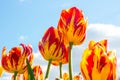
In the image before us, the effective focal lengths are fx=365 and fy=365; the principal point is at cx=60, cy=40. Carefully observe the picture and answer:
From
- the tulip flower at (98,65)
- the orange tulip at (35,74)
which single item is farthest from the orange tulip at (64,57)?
the tulip flower at (98,65)

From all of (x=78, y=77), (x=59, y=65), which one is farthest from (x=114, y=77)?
(x=78, y=77)

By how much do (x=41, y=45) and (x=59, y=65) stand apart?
0.36m

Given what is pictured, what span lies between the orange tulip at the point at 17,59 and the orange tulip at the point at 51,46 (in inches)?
8.8

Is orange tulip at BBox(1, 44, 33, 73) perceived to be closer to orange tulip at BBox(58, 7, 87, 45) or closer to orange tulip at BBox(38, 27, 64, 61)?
orange tulip at BBox(38, 27, 64, 61)

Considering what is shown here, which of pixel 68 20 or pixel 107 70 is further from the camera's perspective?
pixel 68 20

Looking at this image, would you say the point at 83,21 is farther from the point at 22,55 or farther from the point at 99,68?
the point at 99,68

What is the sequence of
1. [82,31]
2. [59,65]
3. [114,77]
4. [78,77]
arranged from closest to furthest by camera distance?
1. [114,77]
2. [82,31]
3. [59,65]
4. [78,77]

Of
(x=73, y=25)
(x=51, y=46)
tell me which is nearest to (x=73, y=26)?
(x=73, y=25)

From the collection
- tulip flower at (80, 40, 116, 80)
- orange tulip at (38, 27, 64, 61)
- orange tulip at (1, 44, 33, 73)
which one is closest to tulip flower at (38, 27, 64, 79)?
orange tulip at (38, 27, 64, 61)

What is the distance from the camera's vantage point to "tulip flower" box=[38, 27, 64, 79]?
3.26 m

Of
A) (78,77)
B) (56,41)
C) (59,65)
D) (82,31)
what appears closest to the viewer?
(82,31)

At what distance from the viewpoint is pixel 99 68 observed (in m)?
1.95

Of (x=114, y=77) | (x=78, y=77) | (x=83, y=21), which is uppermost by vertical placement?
(x=83, y=21)

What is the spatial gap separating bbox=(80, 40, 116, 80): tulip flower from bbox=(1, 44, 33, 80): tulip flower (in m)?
1.53
